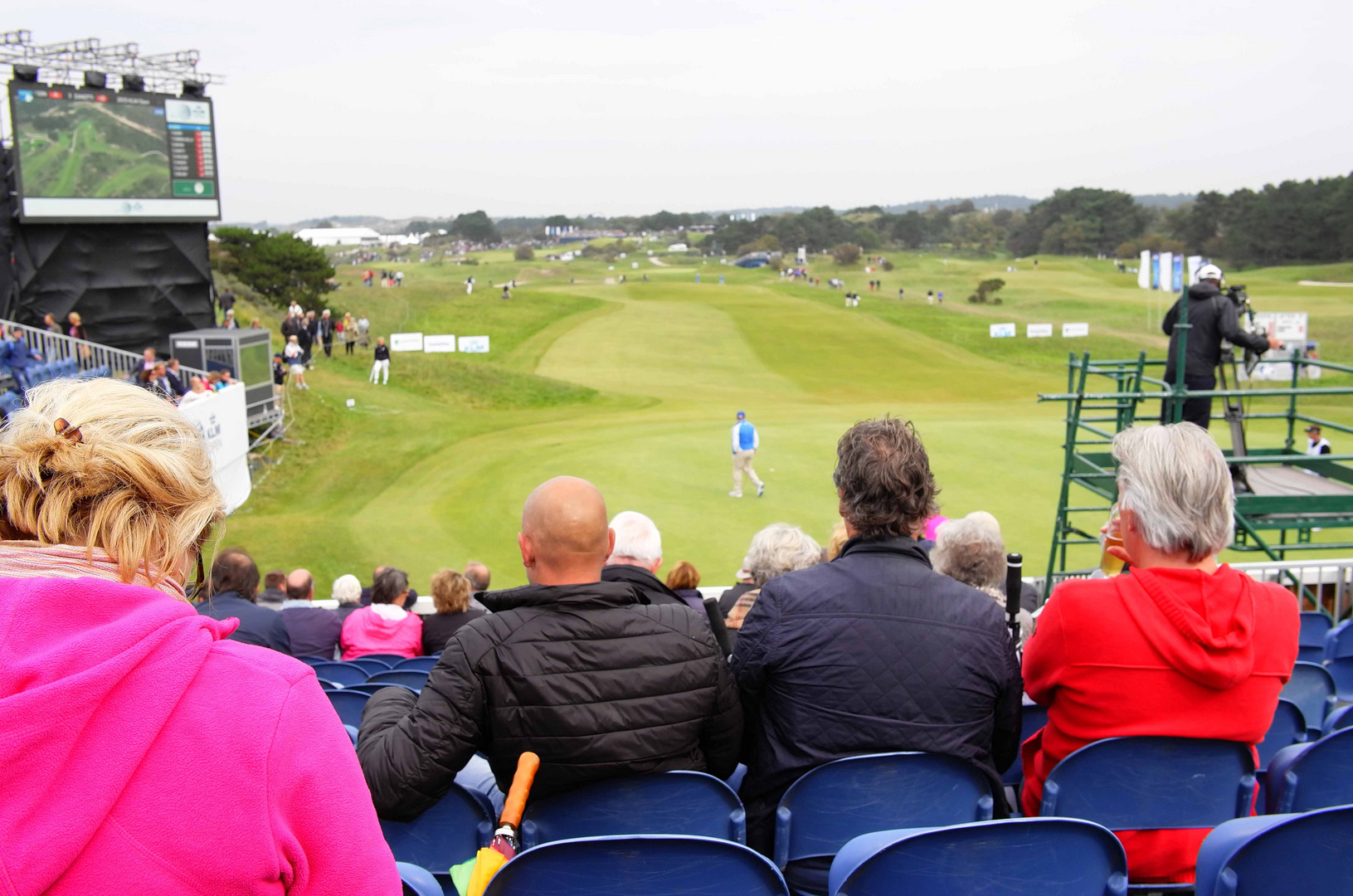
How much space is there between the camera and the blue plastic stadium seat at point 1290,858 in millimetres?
2207

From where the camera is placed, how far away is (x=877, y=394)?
32.9 meters

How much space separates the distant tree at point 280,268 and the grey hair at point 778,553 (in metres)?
40.6

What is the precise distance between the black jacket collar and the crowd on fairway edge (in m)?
0.01

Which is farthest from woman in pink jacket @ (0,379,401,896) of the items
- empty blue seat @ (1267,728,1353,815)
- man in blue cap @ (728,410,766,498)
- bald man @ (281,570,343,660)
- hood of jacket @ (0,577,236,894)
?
man in blue cap @ (728,410,766,498)

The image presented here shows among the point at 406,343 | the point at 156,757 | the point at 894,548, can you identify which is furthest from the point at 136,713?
the point at 406,343

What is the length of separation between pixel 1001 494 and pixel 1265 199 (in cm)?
6182

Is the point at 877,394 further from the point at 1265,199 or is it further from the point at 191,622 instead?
the point at 1265,199

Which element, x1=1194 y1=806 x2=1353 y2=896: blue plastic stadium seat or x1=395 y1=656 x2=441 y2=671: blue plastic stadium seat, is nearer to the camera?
x1=1194 y1=806 x2=1353 y2=896: blue plastic stadium seat

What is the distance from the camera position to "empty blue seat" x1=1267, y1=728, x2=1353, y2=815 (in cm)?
289

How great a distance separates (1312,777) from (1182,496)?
90 cm

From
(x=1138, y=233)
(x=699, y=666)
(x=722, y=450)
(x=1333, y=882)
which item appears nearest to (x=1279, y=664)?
(x=1333, y=882)

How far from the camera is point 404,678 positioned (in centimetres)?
502

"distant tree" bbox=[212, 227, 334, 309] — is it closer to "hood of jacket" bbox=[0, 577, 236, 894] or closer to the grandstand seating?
the grandstand seating

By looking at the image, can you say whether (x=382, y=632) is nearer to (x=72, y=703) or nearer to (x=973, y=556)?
(x=973, y=556)
